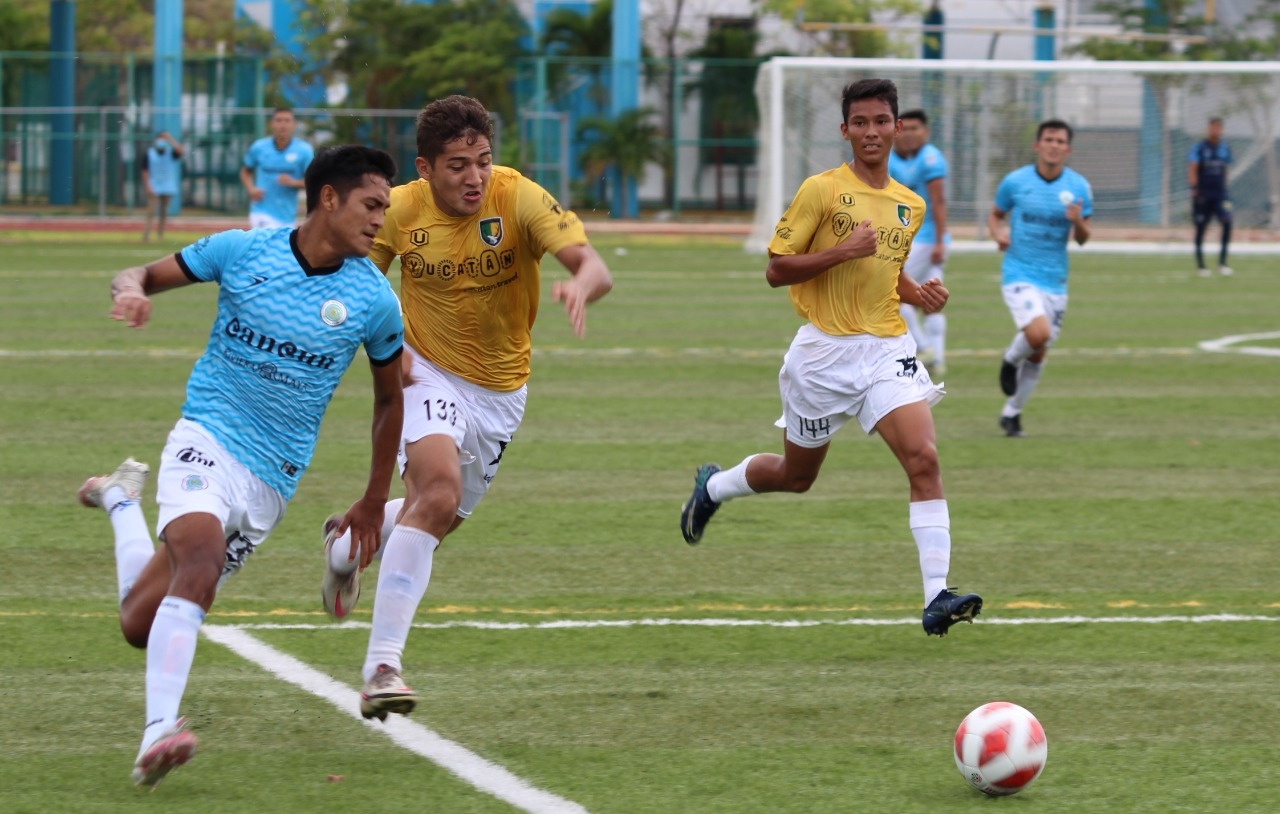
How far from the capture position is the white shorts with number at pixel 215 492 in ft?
17.9

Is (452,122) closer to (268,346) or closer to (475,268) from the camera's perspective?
(475,268)

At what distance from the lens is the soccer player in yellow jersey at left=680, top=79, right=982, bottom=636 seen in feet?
25.6

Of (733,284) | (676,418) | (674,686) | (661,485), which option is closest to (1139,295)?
(733,284)

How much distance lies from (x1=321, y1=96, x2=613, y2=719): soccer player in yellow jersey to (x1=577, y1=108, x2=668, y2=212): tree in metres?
36.0

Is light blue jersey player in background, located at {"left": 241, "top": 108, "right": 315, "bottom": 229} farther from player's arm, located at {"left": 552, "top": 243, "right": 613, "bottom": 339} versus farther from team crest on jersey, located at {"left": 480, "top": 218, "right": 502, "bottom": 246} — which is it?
player's arm, located at {"left": 552, "top": 243, "right": 613, "bottom": 339}

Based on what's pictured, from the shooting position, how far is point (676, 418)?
1356 cm

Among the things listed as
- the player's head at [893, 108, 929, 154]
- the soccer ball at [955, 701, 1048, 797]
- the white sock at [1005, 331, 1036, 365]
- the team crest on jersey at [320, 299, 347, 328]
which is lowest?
the soccer ball at [955, 701, 1048, 797]

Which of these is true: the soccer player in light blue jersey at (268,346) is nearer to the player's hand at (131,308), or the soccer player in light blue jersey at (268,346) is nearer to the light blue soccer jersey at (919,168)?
the player's hand at (131,308)

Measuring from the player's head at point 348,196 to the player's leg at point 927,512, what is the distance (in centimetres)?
271

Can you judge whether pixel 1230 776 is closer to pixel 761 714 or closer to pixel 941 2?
pixel 761 714

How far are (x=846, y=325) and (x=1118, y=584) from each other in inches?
72.0

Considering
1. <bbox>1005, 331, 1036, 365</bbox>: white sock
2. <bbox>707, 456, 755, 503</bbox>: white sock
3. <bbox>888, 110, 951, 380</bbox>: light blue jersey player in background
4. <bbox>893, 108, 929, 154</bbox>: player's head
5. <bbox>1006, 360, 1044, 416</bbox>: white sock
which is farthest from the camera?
<bbox>888, 110, 951, 380</bbox>: light blue jersey player in background

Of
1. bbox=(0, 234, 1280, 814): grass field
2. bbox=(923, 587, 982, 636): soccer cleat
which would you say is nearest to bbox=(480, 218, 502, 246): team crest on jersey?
bbox=(0, 234, 1280, 814): grass field

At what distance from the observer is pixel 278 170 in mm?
21953
